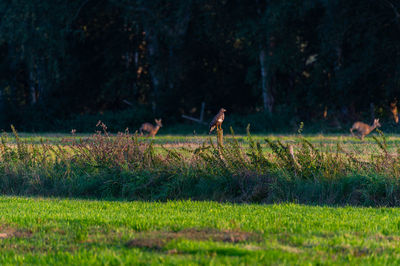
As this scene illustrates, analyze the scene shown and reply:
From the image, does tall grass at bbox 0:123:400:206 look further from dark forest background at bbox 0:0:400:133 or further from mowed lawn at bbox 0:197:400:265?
dark forest background at bbox 0:0:400:133

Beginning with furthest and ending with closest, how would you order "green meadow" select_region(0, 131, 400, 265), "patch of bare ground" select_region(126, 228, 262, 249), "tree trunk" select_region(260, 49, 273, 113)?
"tree trunk" select_region(260, 49, 273, 113) → "patch of bare ground" select_region(126, 228, 262, 249) → "green meadow" select_region(0, 131, 400, 265)

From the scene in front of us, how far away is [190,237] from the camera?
784cm

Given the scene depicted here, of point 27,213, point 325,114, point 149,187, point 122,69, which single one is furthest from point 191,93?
point 27,213

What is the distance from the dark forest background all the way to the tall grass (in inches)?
805

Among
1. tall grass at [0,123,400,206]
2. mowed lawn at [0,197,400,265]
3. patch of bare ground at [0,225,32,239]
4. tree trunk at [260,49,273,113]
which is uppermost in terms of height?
tree trunk at [260,49,273,113]

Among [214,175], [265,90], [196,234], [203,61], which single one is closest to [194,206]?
[214,175]

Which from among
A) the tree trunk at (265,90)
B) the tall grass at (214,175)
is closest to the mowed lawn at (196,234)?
the tall grass at (214,175)

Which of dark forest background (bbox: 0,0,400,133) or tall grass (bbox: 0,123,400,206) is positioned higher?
dark forest background (bbox: 0,0,400,133)

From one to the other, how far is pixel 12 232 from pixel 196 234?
8.92 ft

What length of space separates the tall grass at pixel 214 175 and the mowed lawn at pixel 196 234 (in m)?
1.10

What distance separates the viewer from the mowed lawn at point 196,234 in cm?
694

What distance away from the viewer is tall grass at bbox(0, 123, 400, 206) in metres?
11.9

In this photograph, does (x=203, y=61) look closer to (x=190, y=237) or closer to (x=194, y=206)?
(x=194, y=206)

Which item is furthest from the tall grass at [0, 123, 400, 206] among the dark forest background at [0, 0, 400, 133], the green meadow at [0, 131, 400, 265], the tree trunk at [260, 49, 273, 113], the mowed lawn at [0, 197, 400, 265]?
the tree trunk at [260, 49, 273, 113]
